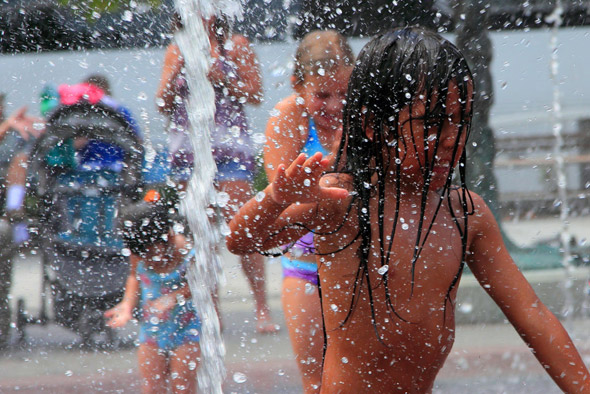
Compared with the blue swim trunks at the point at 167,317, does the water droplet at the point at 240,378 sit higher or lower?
lower

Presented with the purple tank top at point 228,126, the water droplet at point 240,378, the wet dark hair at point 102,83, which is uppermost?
the wet dark hair at point 102,83

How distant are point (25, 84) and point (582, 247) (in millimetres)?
3211

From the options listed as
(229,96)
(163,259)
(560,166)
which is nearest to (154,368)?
(163,259)

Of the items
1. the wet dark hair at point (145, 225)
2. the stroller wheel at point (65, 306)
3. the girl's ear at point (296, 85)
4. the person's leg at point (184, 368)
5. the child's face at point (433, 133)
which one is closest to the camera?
the child's face at point (433, 133)

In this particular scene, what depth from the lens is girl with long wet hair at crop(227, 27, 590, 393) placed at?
132 centimetres

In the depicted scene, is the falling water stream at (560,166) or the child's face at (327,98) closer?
the child's face at (327,98)

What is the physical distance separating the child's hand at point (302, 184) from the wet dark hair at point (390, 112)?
162mm

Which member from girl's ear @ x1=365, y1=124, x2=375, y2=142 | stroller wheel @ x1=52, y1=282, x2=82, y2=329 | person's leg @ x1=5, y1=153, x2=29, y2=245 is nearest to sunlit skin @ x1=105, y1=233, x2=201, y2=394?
stroller wheel @ x1=52, y1=282, x2=82, y2=329

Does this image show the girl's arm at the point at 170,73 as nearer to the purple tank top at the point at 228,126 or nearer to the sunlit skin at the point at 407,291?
the purple tank top at the point at 228,126

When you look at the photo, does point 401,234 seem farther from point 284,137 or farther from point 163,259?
point 163,259

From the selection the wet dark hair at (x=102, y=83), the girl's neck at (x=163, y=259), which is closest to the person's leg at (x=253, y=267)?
the girl's neck at (x=163, y=259)

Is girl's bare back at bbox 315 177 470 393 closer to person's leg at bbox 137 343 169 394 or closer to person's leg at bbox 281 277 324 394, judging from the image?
person's leg at bbox 281 277 324 394

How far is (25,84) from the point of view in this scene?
3867 mm

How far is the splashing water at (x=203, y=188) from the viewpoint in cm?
239
